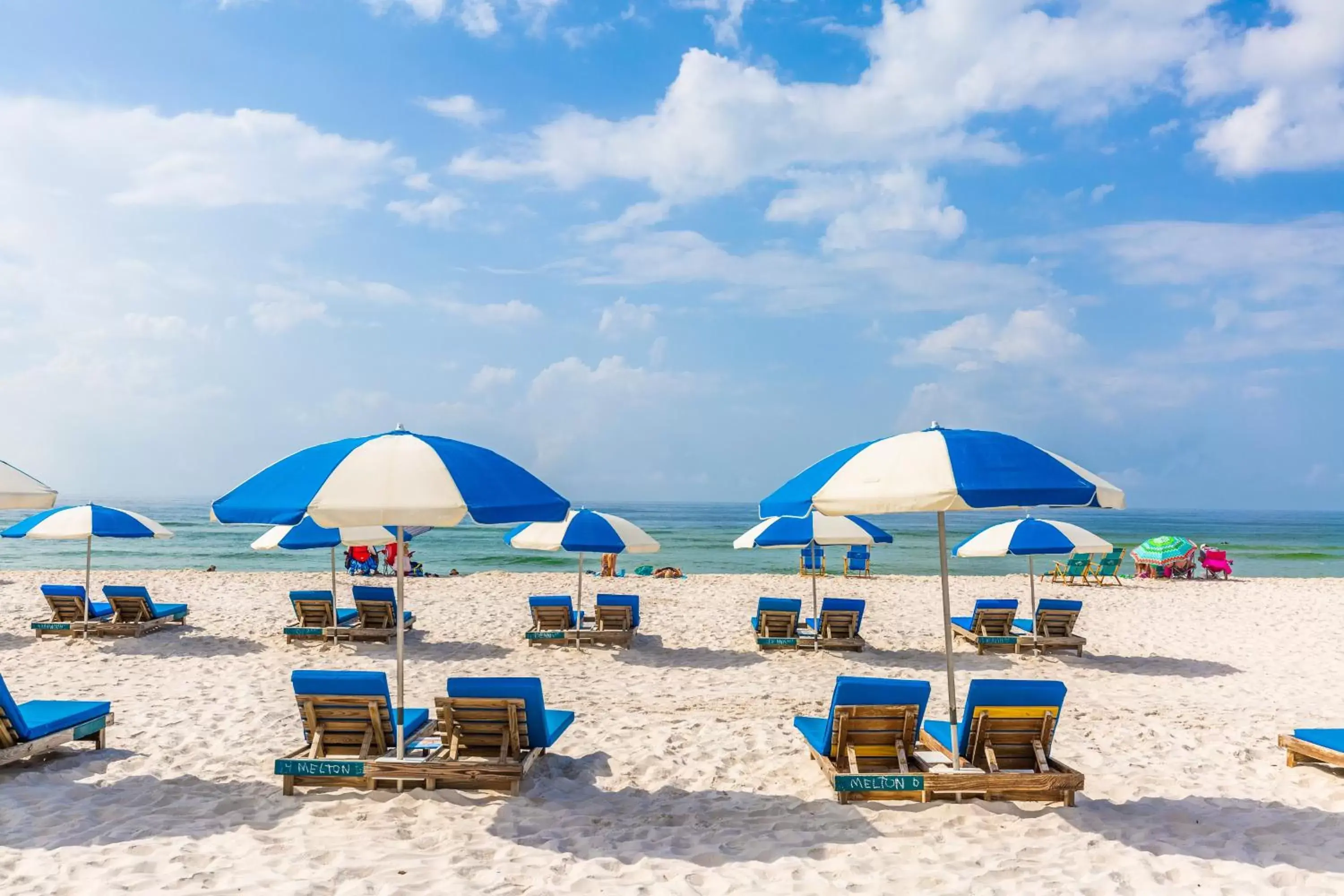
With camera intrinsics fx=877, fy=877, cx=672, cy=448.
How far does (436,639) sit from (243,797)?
7.56 m

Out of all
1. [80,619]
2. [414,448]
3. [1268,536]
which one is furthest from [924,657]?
[1268,536]

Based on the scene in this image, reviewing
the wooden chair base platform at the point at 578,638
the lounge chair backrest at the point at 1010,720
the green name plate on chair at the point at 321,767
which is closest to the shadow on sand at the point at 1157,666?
the wooden chair base platform at the point at 578,638

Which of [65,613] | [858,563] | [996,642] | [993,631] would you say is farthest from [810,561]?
[65,613]

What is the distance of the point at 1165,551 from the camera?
2488 centimetres

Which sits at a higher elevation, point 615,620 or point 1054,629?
point 615,620

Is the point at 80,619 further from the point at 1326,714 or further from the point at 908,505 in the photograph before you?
the point at 1326,714

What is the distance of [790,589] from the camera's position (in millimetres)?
21203

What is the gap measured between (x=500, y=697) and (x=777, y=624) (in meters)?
7.18

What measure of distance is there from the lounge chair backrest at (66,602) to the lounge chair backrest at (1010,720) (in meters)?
12.3

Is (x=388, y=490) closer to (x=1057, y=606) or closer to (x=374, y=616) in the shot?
(x=374, y=616)

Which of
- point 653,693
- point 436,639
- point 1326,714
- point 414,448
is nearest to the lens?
point 414,448

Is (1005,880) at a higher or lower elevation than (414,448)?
lower

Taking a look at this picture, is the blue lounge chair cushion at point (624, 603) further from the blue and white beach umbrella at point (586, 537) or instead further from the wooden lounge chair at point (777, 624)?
the wooden lounge chair at point (777, 624)

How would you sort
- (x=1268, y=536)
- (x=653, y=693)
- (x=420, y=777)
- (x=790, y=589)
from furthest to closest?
(x=1268, y=536), (x=790, y=589), (x=653, y=693), (x=420, y=777)
